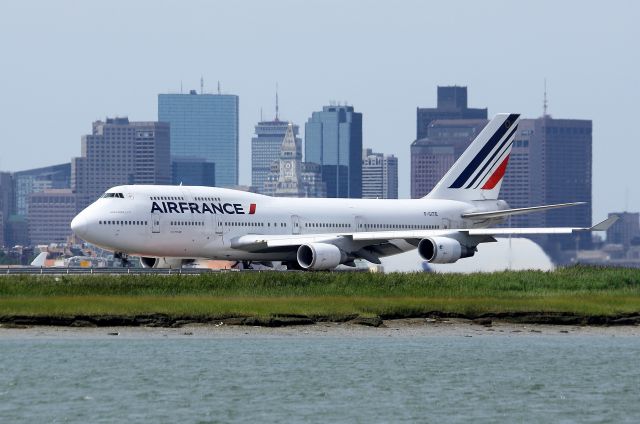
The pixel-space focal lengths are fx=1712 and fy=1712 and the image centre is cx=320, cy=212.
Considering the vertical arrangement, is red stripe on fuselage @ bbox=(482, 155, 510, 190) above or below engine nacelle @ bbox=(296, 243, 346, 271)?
above

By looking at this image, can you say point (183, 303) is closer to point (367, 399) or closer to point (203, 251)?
point (367, 399)

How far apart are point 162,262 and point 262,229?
6.02 metres

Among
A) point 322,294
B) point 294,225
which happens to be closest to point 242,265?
point 294,225

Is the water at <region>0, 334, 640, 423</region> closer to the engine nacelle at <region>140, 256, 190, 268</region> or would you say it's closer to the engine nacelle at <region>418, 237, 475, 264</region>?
the engine nacelle at <region>418, 237, 475, 264</region>

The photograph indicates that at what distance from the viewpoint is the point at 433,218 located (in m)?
96.2

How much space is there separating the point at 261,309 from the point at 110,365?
10.7 meters

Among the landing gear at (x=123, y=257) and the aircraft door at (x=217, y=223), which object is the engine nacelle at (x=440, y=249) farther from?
the landing gear at (x=123, y=257)

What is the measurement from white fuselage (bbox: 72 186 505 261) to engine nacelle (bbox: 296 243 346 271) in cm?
208

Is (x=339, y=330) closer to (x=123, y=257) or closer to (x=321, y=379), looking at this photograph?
(x=321, y=379)

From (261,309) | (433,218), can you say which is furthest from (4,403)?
(433,218)

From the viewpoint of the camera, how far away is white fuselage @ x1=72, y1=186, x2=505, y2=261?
3236 inches

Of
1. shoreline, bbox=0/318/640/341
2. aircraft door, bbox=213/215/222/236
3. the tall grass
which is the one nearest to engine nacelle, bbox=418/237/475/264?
the tall grass

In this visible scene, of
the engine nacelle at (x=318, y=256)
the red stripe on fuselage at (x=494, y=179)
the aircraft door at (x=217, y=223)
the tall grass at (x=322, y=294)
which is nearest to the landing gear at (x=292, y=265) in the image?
the engine nacelle at (x=318, y=256)

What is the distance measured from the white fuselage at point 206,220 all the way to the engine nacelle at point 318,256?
2.08m
